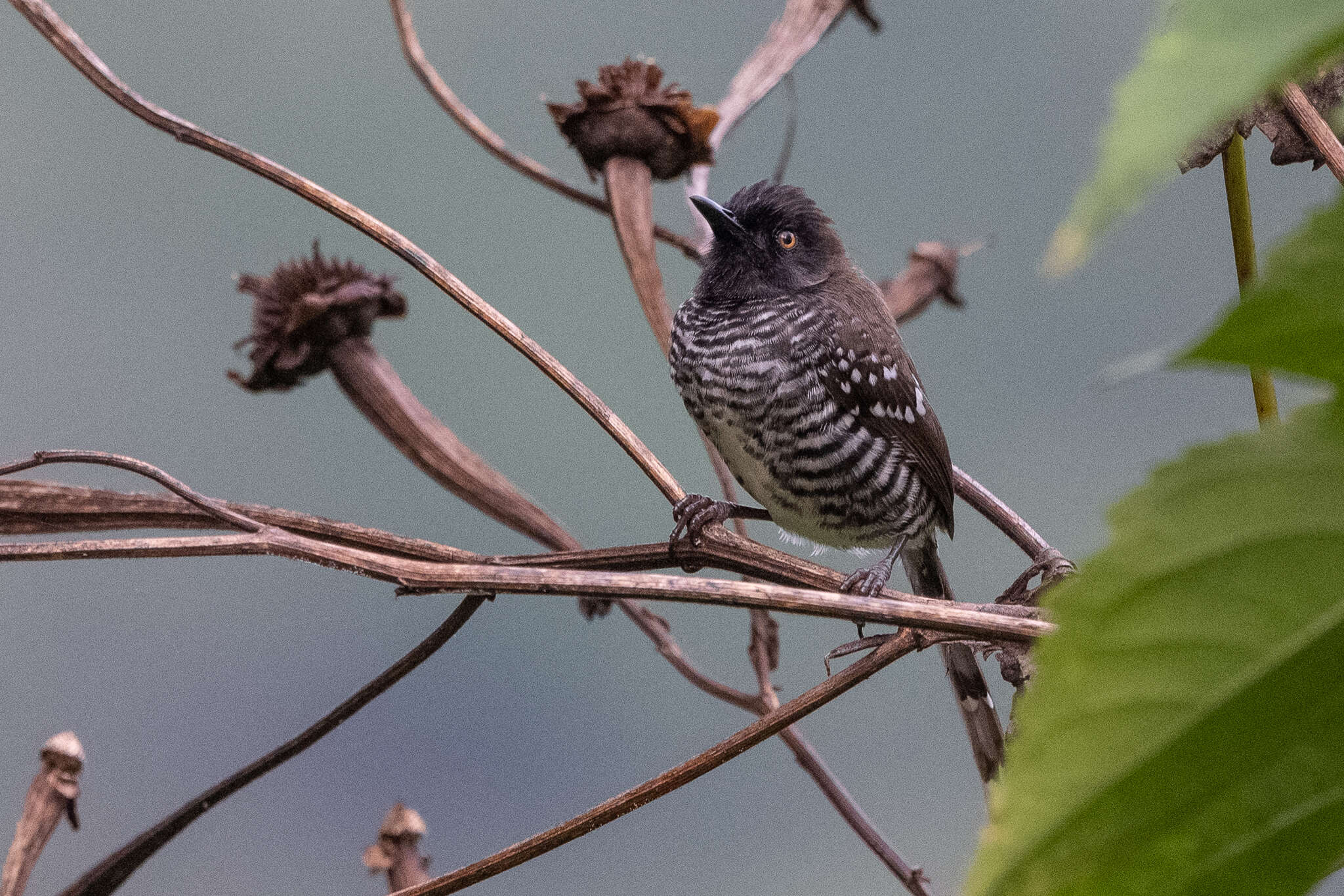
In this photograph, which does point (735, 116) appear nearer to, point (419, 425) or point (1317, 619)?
point (419, 425)

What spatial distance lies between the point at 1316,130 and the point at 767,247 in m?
0.85

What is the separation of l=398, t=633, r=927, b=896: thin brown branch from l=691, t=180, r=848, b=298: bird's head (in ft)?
3.04

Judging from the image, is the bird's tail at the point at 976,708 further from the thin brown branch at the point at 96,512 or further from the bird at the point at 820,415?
the thin brown branch at the point at 96,512

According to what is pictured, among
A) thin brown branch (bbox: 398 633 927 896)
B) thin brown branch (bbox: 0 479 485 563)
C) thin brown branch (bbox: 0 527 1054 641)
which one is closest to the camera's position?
thin brown branch (bbox: 0 527 1054 641)

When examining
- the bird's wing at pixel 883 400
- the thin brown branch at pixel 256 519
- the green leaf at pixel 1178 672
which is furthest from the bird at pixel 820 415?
the green leaf at pixel 1178 672

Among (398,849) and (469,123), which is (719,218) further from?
(398,849)

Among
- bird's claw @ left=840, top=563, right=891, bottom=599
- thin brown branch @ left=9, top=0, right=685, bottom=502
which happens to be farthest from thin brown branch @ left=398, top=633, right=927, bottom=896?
bird's claw @ left=840, top=563, right=891, bottom=599

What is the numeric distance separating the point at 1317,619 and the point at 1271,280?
0.07 meters

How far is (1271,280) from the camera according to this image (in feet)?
0.62

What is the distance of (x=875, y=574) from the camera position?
121 centimetres

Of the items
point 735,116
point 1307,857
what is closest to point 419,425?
point 735,116

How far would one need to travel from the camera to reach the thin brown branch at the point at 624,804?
613 mm

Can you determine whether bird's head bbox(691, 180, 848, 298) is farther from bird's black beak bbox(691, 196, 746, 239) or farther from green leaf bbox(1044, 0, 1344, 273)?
green leaf bbox(1044, 0, 1344, 273)

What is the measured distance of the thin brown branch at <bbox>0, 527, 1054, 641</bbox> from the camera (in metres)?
0.50
